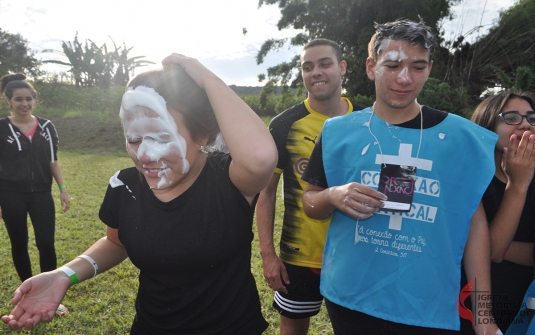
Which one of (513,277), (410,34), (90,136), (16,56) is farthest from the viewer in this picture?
(16,56)

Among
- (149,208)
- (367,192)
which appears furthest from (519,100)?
(149,208)

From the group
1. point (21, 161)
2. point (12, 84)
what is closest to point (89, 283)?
point (21, 161)

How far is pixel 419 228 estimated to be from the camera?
1.42m

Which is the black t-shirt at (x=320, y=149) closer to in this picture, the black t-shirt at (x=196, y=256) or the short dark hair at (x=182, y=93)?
the black t-shirt at (x=196, y=256)

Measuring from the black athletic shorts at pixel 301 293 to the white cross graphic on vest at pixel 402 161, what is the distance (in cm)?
94

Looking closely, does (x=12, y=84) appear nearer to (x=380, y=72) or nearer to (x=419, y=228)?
(x=380, y=72)

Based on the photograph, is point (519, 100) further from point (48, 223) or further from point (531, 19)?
point (531, 19)

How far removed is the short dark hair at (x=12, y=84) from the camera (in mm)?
3500

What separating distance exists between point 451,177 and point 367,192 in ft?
1.19

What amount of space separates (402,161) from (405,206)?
18 centimetres

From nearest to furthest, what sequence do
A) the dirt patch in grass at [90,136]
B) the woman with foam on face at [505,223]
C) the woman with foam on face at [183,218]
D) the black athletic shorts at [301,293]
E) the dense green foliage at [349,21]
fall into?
1. the woman with foam on face at [183,218]
2. the woman with foam on face at [505,223]
3. the black athletic shorts at [301,293]
4. the dense green foliage at [349,21]
5. the dirt patch in grass at [90,136]

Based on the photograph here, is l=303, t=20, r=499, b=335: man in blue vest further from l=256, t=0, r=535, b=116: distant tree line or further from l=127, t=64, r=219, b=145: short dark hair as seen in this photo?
l=256, t=0, r=535, b=116: distant tree line

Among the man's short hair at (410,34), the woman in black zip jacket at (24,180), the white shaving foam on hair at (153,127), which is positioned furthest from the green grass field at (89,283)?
the man's short hair at (410,34)

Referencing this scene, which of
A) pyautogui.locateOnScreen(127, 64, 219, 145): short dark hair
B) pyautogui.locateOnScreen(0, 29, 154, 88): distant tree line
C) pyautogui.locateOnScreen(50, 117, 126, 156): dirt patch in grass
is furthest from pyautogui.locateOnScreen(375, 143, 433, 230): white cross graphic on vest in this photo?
pyautogui.locateOnScreen(0, 29, 154, 88): distant tree line
